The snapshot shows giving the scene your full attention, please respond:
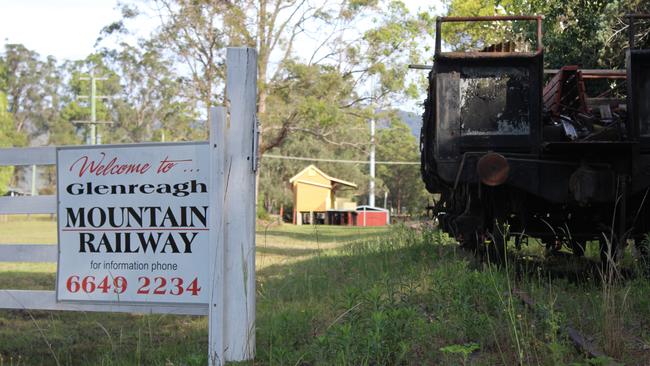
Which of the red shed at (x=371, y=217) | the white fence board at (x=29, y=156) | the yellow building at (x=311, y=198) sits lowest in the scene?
the red shed at (x=371, y=217)

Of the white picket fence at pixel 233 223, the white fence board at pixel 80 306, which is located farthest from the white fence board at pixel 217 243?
→ the white fence board at pixel 80 306

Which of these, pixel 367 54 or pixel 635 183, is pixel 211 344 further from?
pixel 367 54

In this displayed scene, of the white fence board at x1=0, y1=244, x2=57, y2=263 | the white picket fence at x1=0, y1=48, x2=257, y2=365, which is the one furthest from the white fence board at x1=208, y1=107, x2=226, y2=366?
the white fence board at x1=0, y1=244, x2=57, y2=263

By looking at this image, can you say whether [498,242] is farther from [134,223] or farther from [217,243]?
[134,223]

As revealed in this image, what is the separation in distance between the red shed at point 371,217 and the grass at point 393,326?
52.0 m

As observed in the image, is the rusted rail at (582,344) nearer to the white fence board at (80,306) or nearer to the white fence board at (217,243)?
the white fence board at (217,243)

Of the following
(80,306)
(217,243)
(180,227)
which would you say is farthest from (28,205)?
(217,243)

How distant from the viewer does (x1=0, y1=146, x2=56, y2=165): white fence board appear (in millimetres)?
4832

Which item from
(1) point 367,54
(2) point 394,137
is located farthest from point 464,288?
(2) point 394,137

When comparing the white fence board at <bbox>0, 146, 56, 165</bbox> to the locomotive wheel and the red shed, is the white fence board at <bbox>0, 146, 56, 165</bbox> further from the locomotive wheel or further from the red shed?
the red shed

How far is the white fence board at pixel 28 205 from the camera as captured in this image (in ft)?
15.7

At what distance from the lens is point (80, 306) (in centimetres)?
468

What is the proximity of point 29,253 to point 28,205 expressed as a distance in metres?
0.33

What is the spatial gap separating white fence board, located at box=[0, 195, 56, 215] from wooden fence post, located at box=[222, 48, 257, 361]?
4.23 feet
